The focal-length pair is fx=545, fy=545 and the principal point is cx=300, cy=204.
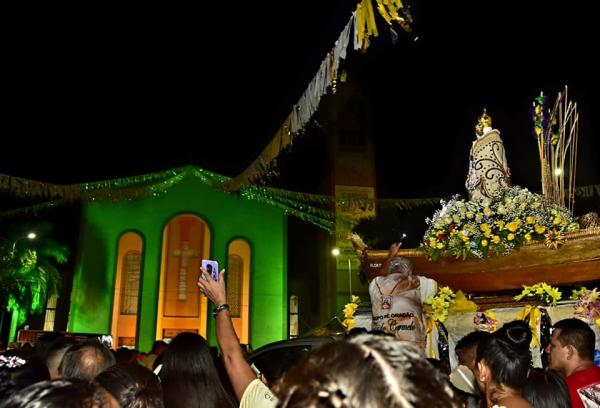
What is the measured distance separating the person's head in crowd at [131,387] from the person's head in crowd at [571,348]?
3.18 meters

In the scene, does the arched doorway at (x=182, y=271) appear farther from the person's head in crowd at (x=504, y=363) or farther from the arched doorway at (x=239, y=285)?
the person's head in crowd at (x=504, y=363)

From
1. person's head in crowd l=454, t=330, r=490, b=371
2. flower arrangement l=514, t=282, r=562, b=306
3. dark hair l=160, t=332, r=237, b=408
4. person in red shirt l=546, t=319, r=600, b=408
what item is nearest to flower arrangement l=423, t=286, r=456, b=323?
flower arrangement l=514, t=282, r=562, b=306

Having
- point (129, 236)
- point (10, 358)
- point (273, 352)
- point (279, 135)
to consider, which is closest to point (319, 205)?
point (129, 236)

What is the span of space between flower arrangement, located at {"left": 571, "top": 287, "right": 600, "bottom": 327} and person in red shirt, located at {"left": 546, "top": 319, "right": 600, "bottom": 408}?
193cm

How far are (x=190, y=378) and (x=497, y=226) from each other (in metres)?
4.35

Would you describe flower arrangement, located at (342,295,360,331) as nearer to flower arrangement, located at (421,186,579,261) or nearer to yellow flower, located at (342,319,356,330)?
yellow flower, located at (342,319,356,330)

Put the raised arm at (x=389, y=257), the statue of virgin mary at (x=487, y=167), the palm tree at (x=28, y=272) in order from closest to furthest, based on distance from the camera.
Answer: the raised arm at (x=389, y=257), the statue of virgin mary at (x=487, y=167), the palm tree at (x=28, y=272)

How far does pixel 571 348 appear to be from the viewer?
13.8 ft

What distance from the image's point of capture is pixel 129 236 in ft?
76.2

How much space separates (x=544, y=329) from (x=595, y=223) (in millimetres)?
1349

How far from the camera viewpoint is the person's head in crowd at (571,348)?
4184 mm

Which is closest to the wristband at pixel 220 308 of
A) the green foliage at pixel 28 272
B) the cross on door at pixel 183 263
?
the green foliage at pixel 28 272

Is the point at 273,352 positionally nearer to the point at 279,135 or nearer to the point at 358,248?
the point at 358,248

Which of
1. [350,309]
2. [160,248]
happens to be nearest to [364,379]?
[350,309]
